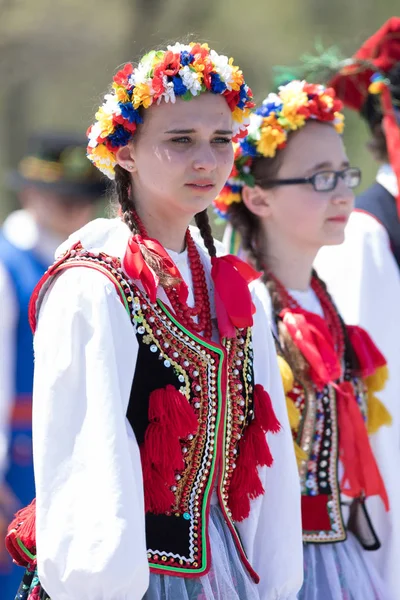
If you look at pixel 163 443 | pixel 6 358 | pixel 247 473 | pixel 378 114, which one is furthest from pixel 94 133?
pixel 6 358

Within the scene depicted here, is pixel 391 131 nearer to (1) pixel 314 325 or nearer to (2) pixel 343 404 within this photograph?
(1) pixel 314 325

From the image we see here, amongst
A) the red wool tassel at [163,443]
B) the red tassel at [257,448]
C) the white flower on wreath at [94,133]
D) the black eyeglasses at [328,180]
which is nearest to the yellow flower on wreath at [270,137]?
the black eyeglasses at [328,180]

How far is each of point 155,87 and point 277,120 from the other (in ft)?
3.30

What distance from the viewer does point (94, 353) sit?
2.38 metres

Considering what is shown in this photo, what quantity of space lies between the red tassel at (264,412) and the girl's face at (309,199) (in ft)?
2.88

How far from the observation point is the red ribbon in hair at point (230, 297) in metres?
2.70

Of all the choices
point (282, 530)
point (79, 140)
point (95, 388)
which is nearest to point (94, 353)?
point (95, 388)

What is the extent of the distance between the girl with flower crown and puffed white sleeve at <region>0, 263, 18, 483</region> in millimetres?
1921

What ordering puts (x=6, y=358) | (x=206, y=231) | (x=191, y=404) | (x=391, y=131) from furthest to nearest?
(x=6, y=358) → (x=391, y=131) → (x=206, y=231) → (x=191, y=404)

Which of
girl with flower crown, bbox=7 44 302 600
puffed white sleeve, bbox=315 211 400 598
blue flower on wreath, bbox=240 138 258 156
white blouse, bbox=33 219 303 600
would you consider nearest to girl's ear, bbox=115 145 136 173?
girl with flower crown, bbox=7 44 302 600

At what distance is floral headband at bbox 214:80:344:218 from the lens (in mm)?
3582

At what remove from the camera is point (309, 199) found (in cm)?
353

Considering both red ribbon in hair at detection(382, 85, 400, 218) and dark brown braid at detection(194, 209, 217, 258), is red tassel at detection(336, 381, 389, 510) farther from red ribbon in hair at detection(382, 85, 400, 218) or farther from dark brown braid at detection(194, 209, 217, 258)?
red ribbon in hair at detection(382, 85, 400, 218)

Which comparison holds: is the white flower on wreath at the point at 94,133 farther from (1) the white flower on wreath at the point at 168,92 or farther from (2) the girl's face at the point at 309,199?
(2) the girl's face at the point at 309,199
